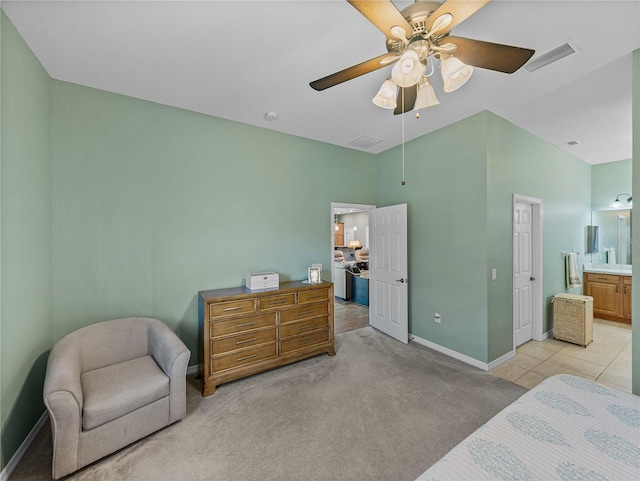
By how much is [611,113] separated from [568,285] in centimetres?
270

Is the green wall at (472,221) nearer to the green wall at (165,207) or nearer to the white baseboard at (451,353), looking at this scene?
the white baseboard at (451,353)

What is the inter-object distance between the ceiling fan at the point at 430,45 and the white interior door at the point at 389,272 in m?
2.35

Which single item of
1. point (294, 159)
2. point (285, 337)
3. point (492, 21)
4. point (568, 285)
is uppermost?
point (492, 21)

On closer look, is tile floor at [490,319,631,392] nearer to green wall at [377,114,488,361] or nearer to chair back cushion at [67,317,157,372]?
green wall at [377,114,488,361]

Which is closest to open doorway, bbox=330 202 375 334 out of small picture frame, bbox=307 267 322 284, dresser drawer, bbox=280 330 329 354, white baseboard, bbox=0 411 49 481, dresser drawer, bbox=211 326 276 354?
small picture frame, bbox=307 267 322 284

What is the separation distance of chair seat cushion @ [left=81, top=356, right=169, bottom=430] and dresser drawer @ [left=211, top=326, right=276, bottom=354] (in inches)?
20.5

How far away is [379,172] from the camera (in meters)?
4.47

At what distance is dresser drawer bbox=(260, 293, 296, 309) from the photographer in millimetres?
2838

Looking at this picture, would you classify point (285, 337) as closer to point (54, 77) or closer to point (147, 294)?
point (147, 294)

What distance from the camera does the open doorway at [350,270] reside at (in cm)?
439

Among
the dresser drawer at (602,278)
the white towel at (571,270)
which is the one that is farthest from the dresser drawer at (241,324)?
the dresser drawer at (602,278)

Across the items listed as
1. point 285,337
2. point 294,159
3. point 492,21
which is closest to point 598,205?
point 492,21

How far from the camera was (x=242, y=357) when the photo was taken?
270 cm

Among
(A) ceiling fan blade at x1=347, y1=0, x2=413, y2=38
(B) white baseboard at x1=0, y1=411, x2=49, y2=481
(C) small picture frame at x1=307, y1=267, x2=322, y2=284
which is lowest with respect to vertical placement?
(B) white baseboard at x1=0, y1=411, x2=49, y2=481
